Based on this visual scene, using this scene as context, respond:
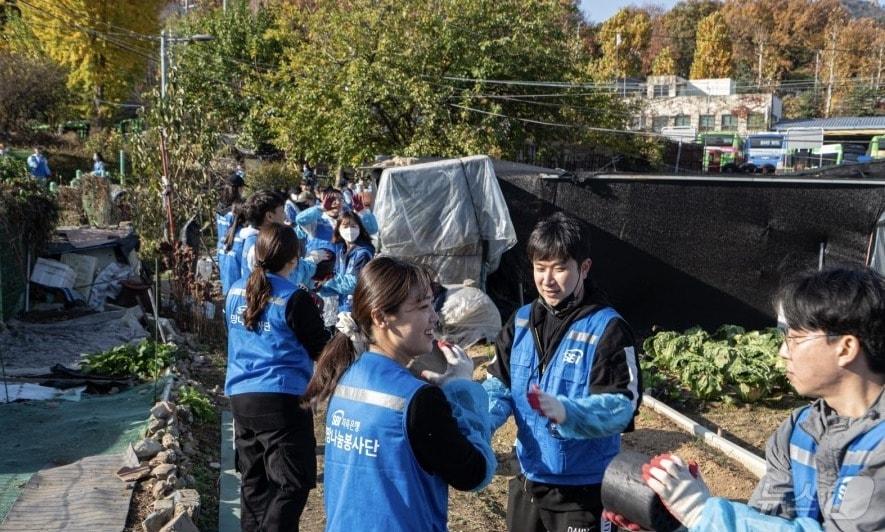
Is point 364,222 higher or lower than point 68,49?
lower

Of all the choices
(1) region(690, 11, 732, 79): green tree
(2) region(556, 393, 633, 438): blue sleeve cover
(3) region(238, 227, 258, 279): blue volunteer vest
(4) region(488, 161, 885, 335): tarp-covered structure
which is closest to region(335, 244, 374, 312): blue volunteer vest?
(3) region(238, 227, 258, 279): blue volunteer vest

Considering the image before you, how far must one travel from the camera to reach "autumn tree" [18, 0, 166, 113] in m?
39.7

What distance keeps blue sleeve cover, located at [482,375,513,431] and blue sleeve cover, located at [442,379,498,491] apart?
0.68 metres

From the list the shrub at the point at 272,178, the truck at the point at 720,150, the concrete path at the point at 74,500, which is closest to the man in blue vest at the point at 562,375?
A: the concrete path at the point at 74,500

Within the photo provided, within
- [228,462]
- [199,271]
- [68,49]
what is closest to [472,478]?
[228,462]

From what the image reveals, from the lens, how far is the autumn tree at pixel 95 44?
39.7 metres

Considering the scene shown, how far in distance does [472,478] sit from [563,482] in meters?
0.95

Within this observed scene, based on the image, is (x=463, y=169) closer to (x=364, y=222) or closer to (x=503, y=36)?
(x=364, y=222)

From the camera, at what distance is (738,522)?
5.92 ft

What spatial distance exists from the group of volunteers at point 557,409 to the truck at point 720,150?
113ft

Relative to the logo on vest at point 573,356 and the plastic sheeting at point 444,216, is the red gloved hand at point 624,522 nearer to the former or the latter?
the logo on vest at point 573,356

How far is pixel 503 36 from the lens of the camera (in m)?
22.2

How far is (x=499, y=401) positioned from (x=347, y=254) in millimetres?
4284

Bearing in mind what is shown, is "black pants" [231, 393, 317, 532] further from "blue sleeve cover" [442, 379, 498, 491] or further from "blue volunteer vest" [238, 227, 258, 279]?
"blue sleeve cover" [442, 379, 498, 491]
